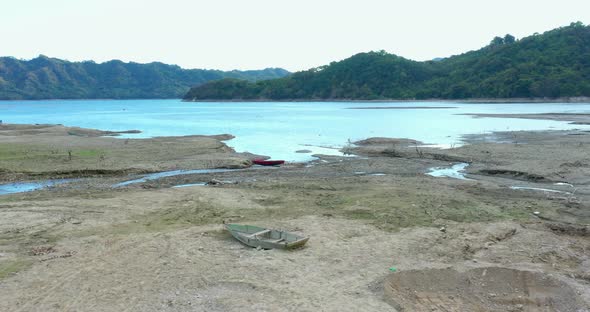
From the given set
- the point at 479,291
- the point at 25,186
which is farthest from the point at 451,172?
the point at 25,186

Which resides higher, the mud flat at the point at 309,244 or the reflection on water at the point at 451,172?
the mud flat at the point at 309,244

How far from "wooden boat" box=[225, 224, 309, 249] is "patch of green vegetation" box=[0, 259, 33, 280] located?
5739 mm

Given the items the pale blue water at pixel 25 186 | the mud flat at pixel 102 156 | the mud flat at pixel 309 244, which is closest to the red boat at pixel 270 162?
the mud flat at pixel 102 156

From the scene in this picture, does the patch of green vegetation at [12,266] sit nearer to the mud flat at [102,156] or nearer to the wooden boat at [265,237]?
the wooden boat at [265,237]

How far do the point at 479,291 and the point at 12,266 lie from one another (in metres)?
12.0

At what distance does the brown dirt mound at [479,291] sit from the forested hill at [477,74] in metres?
123

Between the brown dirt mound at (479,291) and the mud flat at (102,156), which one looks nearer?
the brown dirt mound at (479,291)

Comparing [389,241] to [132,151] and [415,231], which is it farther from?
[132,151]

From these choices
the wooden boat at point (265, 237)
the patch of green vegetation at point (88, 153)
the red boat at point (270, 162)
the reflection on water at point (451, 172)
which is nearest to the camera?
the wooden boat at point (265, 237)

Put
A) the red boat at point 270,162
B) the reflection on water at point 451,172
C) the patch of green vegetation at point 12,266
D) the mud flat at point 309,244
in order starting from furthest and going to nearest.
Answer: the red boat at point 270,162 < the reflection on water at point 451,172 < the patch of green vegetation at point 12,266 < the mud flat at point 309,244

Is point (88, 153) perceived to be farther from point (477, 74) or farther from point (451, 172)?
point (477, 74)

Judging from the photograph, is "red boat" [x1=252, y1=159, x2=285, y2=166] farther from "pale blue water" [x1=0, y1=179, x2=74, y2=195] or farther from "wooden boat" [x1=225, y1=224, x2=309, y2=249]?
"wooden boat" [x1=225, y1=224, x2=309, y2=249]

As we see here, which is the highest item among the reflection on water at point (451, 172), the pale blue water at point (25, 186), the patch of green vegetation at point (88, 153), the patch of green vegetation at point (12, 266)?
the patch of green vegetation at point (12, 266)

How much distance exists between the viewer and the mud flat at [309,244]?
1116cm
